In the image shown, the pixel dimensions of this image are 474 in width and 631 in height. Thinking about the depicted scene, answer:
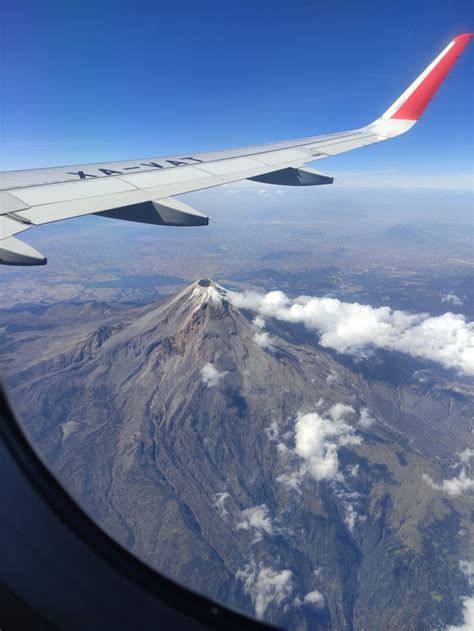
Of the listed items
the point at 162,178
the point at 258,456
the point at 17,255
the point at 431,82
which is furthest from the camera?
the point at 258,456

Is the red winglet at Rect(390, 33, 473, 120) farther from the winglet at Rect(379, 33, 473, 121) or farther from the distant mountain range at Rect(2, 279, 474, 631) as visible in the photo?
the distant mountain range at Rect(2, 279, 474, 631)

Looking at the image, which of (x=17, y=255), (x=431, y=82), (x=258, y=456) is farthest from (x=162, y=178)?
(x=258, y=456)

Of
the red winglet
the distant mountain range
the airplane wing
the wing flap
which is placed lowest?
the distant mountain range

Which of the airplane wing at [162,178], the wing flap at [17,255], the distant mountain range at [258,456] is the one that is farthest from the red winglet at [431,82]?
the distant mountain range at [258,456]

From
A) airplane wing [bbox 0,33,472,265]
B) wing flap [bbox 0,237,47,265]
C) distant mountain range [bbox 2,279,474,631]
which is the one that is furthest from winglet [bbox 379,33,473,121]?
distant mountain range [bbox 2,279,474,631]

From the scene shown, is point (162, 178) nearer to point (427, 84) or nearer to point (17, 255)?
point (17, 255)

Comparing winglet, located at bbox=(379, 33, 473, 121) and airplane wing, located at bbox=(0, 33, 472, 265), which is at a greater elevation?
winglet, located at bbox=(379, 33, 473, 121)

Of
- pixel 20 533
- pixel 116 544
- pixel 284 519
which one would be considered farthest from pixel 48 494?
pixel 284 519

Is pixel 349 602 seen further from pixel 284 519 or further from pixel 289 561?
pixel 284 519

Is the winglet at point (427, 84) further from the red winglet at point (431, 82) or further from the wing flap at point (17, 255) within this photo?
the wing flap at point (17, 255)
